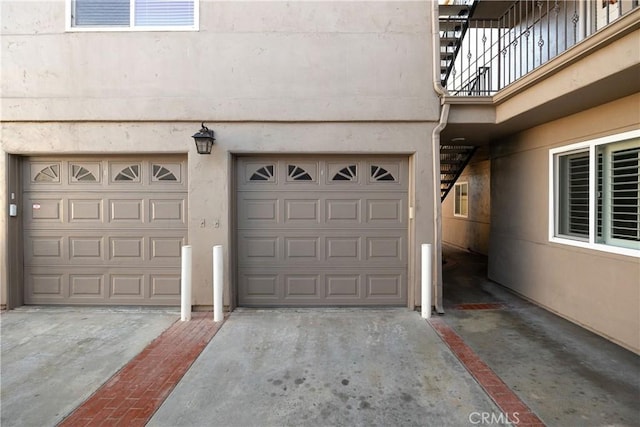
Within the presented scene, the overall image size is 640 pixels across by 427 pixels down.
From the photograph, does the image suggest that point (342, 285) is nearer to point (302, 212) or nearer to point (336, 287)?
point (336, 287)

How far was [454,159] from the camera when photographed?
725 cm

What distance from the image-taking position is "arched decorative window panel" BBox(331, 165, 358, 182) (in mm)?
4672

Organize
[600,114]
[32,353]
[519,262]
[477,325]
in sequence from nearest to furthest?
1. [32,353]
2. [600,114]
3. [477,325]
4. [519,262]

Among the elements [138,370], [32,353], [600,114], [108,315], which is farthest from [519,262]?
[32,353]

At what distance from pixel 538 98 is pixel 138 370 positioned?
5521 millimetres

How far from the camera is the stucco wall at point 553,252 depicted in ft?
11.5

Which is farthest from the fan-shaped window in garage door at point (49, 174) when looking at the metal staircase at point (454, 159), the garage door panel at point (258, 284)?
the metal staircase at point (454, 159)

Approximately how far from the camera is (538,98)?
12.6ft

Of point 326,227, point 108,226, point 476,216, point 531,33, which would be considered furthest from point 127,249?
point 476,216

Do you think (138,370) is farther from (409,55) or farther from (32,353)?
(409,55)

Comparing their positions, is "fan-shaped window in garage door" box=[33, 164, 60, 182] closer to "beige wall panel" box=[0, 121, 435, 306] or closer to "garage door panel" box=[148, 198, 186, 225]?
"beige wall panel" box=[0, 121, 435, 306]

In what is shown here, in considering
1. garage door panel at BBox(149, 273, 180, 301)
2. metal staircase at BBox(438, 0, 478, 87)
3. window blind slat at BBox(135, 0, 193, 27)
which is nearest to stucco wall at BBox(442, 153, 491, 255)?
metal staircase at BBox(438, 0, 478, 87)

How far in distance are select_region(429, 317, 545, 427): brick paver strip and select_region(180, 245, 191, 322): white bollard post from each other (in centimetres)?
335

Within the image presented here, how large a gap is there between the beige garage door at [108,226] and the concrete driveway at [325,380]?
1658mm
